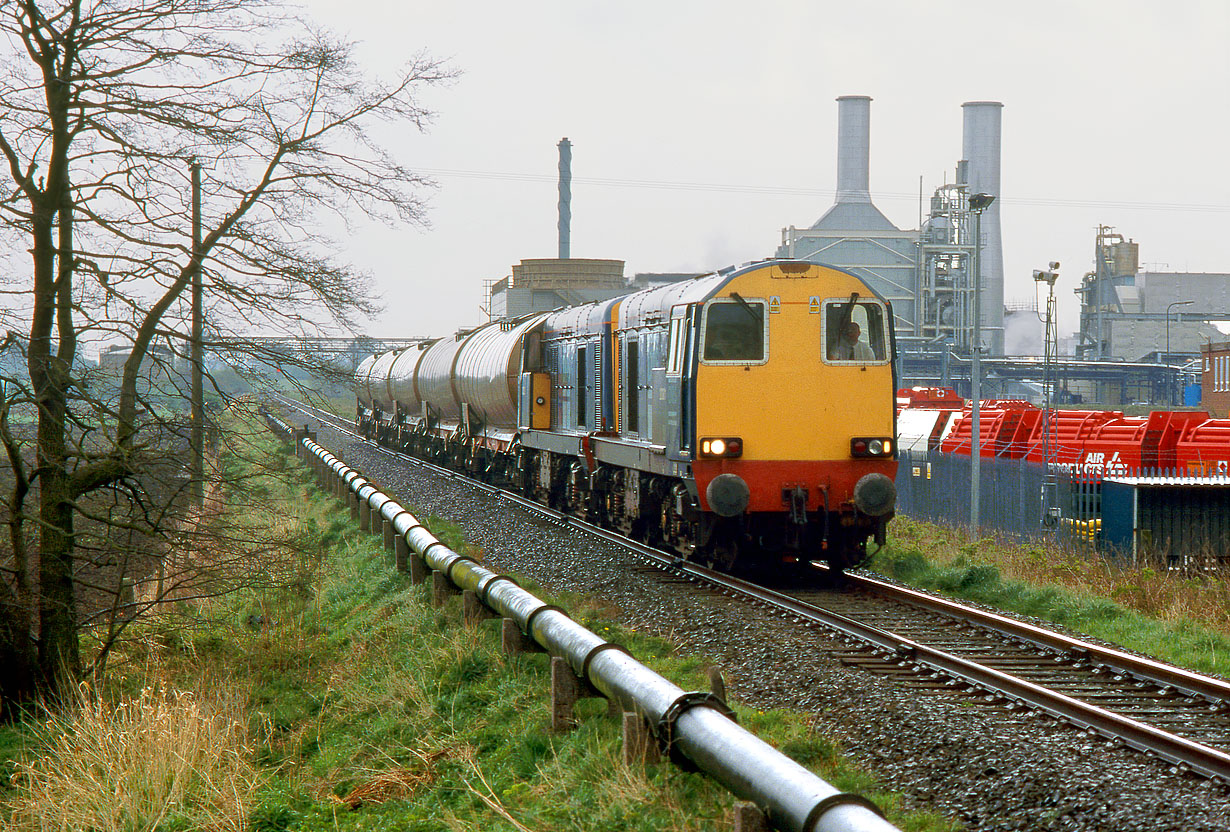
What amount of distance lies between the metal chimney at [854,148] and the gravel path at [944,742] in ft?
218

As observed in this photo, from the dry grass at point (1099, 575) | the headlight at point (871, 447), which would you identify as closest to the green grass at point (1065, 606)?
the dry grass at point (1099, 575)

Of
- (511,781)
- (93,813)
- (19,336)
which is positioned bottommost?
(93,813)

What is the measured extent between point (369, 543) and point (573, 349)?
4.33 meters

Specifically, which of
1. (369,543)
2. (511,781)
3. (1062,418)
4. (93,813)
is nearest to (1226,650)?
(511,781)

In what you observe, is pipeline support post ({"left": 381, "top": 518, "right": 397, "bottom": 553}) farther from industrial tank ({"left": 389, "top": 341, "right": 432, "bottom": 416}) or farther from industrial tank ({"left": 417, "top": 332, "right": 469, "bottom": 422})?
industrial tank ({"left": 389, "top": 341, "right": 432, "bottom": 416})

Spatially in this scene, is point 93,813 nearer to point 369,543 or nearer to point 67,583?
point 67,583

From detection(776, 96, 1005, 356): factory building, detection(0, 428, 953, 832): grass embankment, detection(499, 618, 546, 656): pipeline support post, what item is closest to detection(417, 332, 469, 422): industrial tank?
detection(0, 428, 953, 832): grass embankment

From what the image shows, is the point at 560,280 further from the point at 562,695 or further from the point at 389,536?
the point at 562,695

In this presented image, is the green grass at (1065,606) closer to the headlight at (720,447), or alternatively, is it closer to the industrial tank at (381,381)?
the headlight at (720,447)

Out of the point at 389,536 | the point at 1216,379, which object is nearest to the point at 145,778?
the point at 389,536

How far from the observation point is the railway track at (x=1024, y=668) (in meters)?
6.82

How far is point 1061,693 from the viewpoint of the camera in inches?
307

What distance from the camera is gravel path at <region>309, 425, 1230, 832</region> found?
18.3 ft

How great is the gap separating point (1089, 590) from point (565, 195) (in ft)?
250
